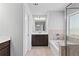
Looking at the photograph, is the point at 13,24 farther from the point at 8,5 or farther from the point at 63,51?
the point at 63,51

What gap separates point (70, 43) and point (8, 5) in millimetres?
2221

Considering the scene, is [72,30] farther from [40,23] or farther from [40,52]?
[40,23]

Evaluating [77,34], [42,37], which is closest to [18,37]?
[77,34]

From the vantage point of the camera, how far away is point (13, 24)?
4.22 meters

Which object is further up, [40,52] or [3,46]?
[3,46]

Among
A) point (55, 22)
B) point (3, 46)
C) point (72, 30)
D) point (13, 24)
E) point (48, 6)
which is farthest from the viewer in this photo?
point (55, 22)

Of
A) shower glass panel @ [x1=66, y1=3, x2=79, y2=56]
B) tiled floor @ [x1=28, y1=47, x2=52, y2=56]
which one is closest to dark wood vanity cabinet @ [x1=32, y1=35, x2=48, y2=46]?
tiled floor @ [x1=28, y1=47, x2=52, y2=56]

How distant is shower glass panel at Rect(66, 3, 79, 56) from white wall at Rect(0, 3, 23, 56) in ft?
4.75

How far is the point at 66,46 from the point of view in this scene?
385cm

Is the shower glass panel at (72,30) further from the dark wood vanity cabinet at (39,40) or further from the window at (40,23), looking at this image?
the window at (40,23)

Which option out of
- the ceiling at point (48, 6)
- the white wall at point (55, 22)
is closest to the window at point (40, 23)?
the white wall at point (55, 22)

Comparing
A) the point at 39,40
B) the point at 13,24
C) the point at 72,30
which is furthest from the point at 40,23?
the point at 72,30

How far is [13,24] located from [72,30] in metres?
1.81

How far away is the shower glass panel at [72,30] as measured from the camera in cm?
362
